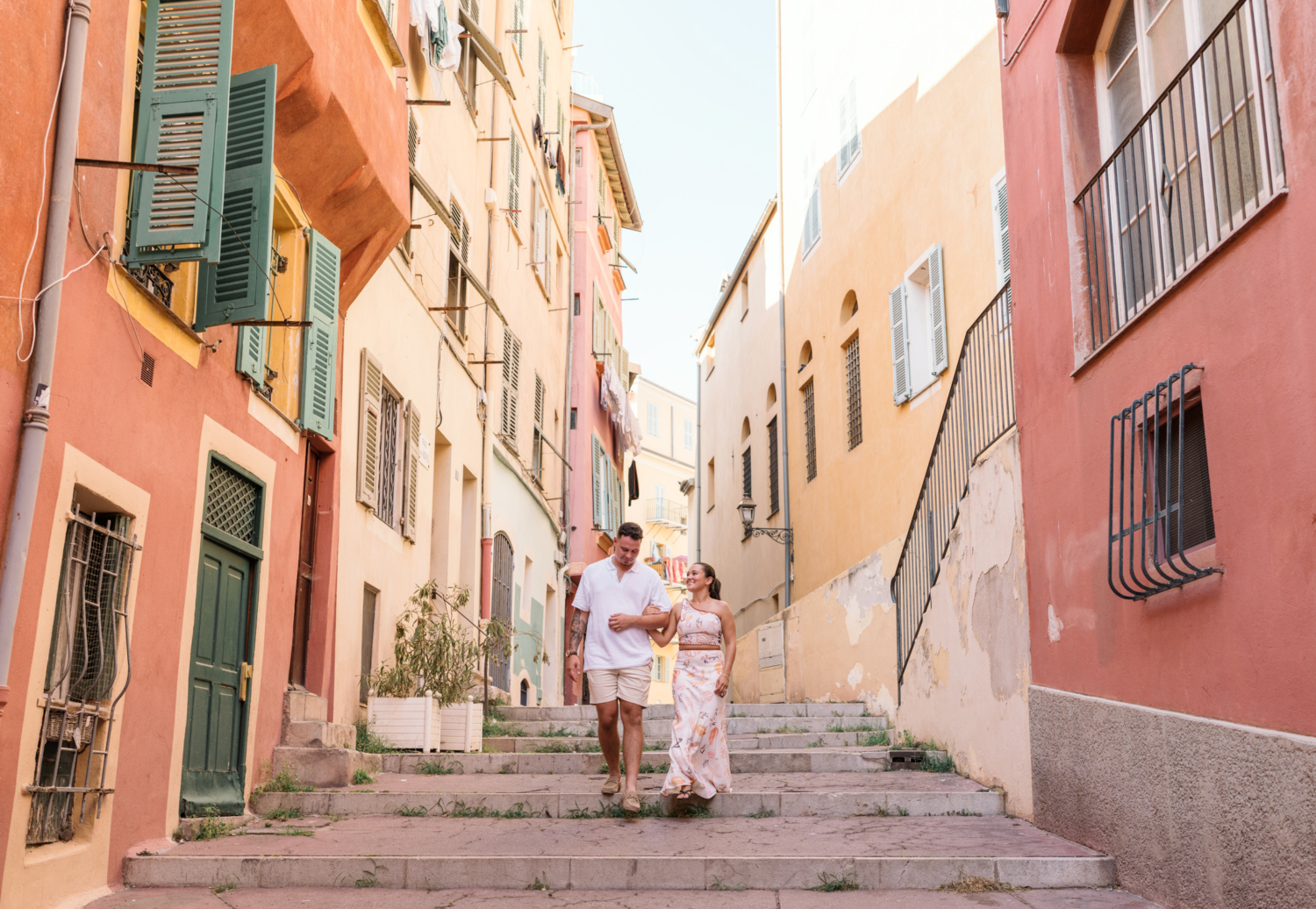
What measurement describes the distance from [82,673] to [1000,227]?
35.3 ft

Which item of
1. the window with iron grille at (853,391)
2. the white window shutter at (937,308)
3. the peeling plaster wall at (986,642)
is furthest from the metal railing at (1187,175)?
the window with iron grille at (853,391)

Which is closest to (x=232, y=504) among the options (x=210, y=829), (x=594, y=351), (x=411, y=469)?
(x=210, y=829)

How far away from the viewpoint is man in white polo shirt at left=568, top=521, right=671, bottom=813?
7.80 metres

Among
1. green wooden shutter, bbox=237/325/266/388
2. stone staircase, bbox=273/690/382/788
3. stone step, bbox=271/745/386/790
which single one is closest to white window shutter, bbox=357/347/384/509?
stone staircase, bbox=273/690/382/788

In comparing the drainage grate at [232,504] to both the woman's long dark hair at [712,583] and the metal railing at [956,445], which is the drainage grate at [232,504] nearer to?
the woman's long dark hair at [712,583]

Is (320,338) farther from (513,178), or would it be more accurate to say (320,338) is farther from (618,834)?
(513,178)

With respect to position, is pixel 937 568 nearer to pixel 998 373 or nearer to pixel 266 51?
pixel 998 373

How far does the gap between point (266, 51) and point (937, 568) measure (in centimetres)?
637

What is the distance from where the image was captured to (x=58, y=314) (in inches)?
221

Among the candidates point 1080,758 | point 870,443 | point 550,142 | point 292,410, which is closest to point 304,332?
point 292,410

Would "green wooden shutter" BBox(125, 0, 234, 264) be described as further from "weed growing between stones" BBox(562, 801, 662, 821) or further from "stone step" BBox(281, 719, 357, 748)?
"weed growing between stones" BBox(562, 801, 662, 821)

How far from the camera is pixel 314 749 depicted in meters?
8.70

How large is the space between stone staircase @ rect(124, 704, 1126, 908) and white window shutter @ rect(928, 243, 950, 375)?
20.7 ft

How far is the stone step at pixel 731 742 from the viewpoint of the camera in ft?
35.0
